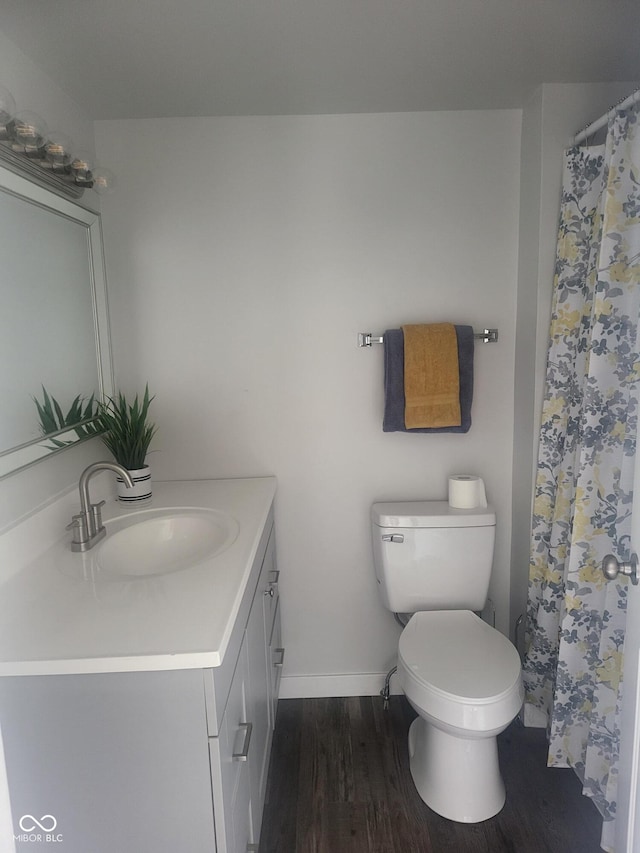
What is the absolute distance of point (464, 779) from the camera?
180 centimetres

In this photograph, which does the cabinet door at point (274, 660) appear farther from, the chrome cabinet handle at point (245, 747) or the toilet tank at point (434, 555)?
the chrome cabinet handle at point (245, 747)

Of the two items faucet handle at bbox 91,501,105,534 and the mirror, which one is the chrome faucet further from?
the mirror

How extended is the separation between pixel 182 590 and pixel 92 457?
0.92 m

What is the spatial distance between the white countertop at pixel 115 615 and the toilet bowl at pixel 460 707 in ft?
2.33

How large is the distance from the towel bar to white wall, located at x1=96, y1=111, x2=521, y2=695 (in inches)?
1.3

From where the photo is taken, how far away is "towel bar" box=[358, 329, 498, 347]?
2.16m

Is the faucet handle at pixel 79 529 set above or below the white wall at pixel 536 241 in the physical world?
below

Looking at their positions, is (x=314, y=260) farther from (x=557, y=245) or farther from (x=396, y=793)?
(x=396, y=793)

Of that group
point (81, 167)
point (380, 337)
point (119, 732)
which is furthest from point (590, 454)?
point (81, 167)

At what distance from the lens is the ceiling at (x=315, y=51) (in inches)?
57.3

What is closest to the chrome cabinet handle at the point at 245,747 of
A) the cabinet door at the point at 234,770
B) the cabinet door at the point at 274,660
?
the cabinet door at the point at 234,770

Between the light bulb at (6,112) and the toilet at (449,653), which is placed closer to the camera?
the light bulb at (6,112)

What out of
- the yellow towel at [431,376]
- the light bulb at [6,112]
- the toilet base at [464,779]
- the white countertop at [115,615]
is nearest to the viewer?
the white countertop at [115,615]

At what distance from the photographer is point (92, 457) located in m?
2.00
